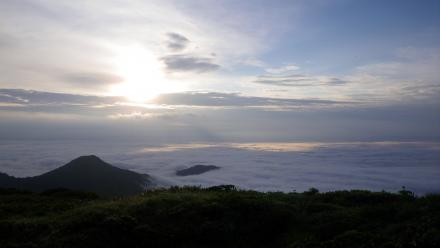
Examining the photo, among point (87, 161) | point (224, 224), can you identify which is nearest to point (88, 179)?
point (87, 161)

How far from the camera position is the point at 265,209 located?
17.4 meters

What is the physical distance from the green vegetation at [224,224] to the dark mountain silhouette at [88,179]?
448ft

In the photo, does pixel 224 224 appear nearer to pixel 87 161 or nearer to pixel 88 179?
pixel 88 179

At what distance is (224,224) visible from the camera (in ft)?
52.8

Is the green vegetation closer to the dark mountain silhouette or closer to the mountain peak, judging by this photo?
the dark mountain silhouette

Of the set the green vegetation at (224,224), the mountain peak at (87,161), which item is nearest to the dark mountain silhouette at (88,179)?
the mountain peak at (87,161)

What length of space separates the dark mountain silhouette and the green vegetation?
13670 cm

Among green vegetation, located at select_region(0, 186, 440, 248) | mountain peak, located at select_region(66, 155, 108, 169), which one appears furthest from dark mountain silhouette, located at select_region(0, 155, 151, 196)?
green vegetation, located at select_region(0, 186, 440, 248)

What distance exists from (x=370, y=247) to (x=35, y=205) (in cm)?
1593

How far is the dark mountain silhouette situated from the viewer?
15588cm

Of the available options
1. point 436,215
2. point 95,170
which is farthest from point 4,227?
point 95,170

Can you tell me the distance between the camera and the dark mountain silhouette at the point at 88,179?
156 meters

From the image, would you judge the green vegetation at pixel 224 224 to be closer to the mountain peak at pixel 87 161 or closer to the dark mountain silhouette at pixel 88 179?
the dark mountain silhouette at pixel 88 179

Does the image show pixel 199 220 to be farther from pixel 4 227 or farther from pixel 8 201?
pixel 8 201
